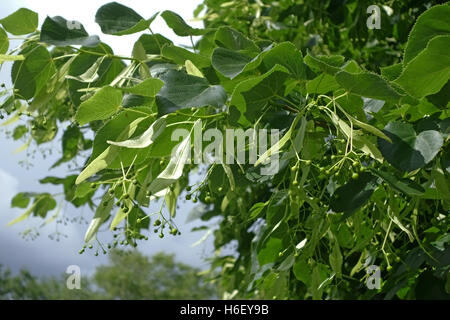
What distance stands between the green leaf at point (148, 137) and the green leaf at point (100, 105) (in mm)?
84

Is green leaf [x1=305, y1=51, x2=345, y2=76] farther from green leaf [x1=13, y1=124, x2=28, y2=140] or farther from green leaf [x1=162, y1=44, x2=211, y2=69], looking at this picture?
green leaf [x1=13, y1=124, x2=28, y2=140]

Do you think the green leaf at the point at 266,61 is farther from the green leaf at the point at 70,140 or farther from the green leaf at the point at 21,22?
the green leaf at the point at 70,140

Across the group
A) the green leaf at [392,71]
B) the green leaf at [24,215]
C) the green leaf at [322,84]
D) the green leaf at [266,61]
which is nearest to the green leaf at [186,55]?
the green leaf at [266,61]

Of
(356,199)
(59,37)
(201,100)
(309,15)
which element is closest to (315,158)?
(356,199)

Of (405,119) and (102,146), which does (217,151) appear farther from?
(405,119)

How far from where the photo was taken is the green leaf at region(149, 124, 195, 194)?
0.80 meters

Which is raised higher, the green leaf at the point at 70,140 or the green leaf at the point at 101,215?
the green leaf at the point at 101,215

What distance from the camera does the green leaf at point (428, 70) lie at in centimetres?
78

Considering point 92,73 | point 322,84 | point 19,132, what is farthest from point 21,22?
point 19,132

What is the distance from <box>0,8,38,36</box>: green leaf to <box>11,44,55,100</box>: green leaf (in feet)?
0.18

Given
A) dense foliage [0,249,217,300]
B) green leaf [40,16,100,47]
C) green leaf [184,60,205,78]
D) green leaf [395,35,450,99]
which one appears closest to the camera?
green leaf [395,35,450,99]

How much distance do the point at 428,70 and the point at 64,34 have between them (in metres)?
0.67

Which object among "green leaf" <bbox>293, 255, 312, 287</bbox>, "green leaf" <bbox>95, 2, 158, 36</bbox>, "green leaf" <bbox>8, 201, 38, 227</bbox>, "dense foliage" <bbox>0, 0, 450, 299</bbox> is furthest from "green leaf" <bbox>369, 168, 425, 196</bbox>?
"green leaf" <bbox>8, 201, 38, 227</bbox>
